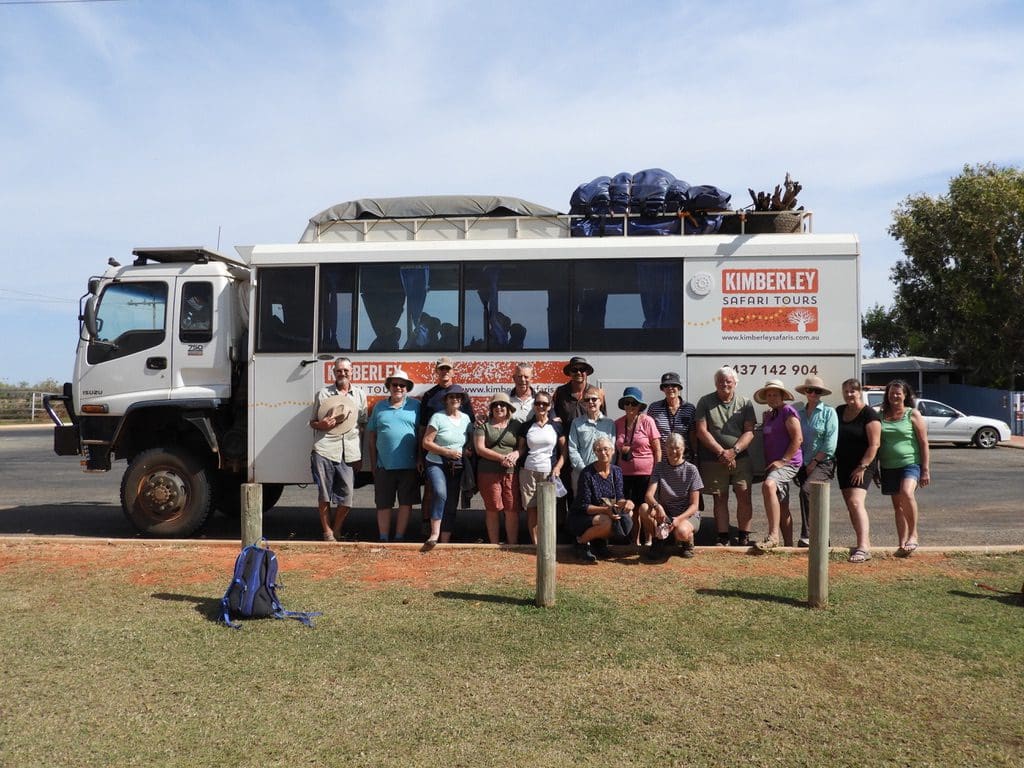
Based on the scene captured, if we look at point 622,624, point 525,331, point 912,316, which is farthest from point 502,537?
point 912,316

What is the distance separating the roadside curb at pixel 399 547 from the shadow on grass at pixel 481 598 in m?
1.45

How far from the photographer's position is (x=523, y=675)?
18.3 feet

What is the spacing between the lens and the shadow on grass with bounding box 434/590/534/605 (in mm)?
7250

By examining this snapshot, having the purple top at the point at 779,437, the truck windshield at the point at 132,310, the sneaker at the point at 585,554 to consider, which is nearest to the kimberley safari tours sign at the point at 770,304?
the purple top at the point at 779,437

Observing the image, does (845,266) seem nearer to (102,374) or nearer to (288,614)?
(288,614)

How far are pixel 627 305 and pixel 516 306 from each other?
3.95 feet

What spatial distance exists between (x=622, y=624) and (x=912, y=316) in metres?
32.1

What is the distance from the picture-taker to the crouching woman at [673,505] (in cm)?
842

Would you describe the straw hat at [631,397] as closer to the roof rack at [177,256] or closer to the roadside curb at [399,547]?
the roadside curb at [399,547]

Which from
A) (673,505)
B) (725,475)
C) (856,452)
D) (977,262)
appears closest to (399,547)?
(673,505)

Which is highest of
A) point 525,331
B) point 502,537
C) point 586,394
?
point 525,331

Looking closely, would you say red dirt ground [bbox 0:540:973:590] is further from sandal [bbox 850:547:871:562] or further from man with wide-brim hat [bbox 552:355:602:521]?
man with wide-brim hat [bbox 552:355:602:521]

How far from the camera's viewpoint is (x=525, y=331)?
984 centimetres

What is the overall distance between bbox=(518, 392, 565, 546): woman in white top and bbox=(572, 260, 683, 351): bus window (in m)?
1.12
